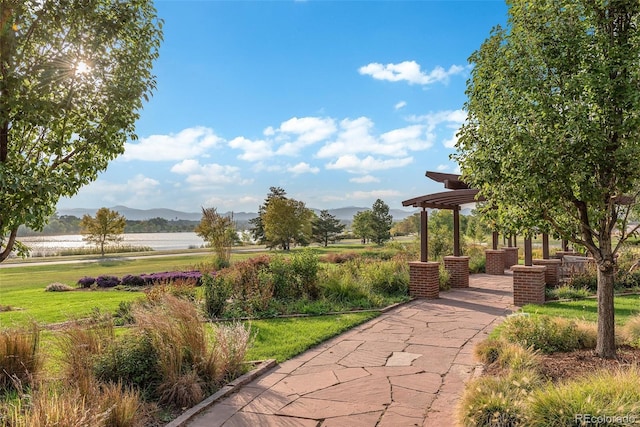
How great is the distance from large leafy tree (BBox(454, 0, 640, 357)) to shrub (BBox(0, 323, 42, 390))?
5164mm

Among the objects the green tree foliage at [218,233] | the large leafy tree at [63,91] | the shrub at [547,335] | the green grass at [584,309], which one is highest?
the large leafy tree at [63,91]

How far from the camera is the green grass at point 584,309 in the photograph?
7625 mm

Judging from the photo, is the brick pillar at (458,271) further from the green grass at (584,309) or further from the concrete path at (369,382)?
the concrete path at (369,382)

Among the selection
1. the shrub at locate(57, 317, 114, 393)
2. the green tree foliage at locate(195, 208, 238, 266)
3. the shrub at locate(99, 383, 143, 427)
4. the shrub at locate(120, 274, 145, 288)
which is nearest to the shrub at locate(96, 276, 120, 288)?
the shrub at locate(120, 274, 145, 288)

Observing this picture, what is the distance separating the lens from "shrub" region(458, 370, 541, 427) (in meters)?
3.05

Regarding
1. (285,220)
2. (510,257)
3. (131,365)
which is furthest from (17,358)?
(285,220)

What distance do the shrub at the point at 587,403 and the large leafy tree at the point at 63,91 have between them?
156 inches

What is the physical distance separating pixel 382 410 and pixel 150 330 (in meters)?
2.41

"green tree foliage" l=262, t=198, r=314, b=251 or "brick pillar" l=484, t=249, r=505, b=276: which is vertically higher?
"green tree foliage" l=262, t=198, r=314, b=251

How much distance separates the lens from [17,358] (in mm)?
4379

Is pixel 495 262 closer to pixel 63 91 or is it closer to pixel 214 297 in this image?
pixel 214 297

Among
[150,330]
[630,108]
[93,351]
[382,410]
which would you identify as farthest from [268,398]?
[630,108]

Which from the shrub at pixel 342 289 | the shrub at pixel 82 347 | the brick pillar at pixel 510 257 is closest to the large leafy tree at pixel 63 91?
the shrub at pixel 82 347

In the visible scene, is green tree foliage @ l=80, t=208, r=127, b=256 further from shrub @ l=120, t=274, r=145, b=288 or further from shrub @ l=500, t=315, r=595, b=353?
shrub @ l=500, t=315, r=595, b=353
